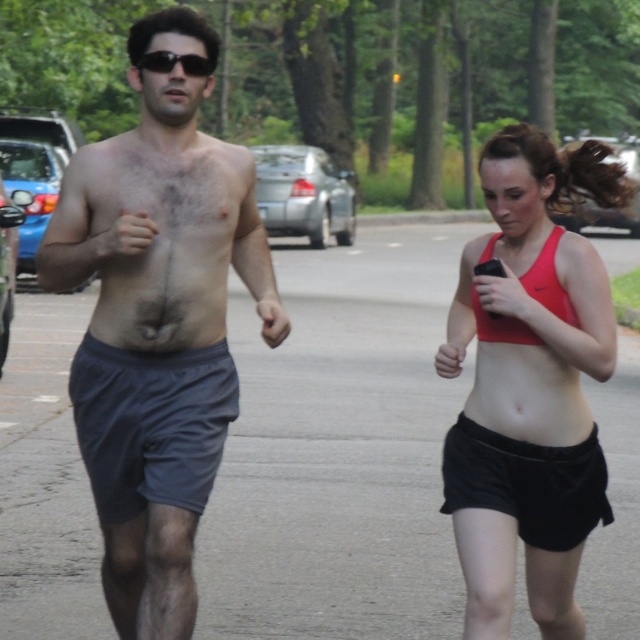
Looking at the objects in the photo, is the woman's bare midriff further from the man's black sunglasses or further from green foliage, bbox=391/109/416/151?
green foliage, bbox=391/109/416/151

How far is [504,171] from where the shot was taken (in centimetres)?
447

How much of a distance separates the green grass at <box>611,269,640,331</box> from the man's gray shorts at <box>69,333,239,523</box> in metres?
13.1

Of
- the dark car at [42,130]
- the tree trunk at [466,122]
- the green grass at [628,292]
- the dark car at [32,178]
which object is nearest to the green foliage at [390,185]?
the tree trunk at [466,122]

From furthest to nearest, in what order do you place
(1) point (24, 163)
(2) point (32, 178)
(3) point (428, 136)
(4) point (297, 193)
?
1. (3) point (428, 136)
2. (4) point (297, 193)
3. (1) point (24, 163)
4. (2) point (32, 178)

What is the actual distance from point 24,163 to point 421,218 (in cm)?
2142

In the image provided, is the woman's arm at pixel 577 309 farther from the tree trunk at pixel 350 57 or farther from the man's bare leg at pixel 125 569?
the tree trunk at pixel 350 57

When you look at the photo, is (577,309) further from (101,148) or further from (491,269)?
(101,148)

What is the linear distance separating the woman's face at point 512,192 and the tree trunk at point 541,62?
39.0m

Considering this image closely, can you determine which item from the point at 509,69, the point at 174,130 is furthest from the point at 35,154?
the point at 509,69

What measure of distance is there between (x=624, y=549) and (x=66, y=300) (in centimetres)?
1174

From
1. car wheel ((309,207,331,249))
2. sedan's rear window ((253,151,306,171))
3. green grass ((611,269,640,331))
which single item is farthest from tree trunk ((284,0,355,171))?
green grass ((611,269,640,331))

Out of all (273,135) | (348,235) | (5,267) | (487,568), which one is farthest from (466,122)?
(487,568)

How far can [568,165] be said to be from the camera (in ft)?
15.2

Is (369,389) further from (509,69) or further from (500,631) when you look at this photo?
(509,69)
